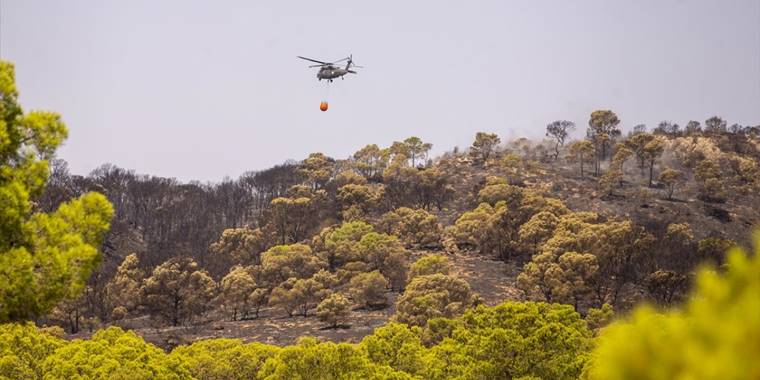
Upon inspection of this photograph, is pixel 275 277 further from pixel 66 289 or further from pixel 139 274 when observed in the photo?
pixel 66 289

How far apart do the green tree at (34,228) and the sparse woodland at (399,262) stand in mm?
30

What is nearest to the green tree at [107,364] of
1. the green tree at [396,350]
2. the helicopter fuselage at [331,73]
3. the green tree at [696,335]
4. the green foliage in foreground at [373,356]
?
the green foliage in foreground at [373,356]

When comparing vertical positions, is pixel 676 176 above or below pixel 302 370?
above

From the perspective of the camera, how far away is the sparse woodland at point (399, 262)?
1005 centimetres

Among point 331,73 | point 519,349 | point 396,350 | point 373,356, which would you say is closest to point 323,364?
point 373,356

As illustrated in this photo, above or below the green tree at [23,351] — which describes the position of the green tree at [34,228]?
above

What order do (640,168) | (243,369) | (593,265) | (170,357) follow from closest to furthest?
(170,357) < (243,369) < (593,265) < (640,168)

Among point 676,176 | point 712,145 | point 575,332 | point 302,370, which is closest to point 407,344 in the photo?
point 302,370

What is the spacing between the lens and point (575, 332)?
91.1ft

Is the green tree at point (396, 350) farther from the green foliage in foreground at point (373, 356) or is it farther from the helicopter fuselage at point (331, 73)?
the helicopter fuselage at point (331, 73)

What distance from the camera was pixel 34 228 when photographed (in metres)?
10.3

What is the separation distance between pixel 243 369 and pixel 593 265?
107ft

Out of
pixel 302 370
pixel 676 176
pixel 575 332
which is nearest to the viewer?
pixel 575 332

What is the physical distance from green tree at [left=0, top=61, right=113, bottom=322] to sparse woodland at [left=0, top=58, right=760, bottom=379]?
3 cm
